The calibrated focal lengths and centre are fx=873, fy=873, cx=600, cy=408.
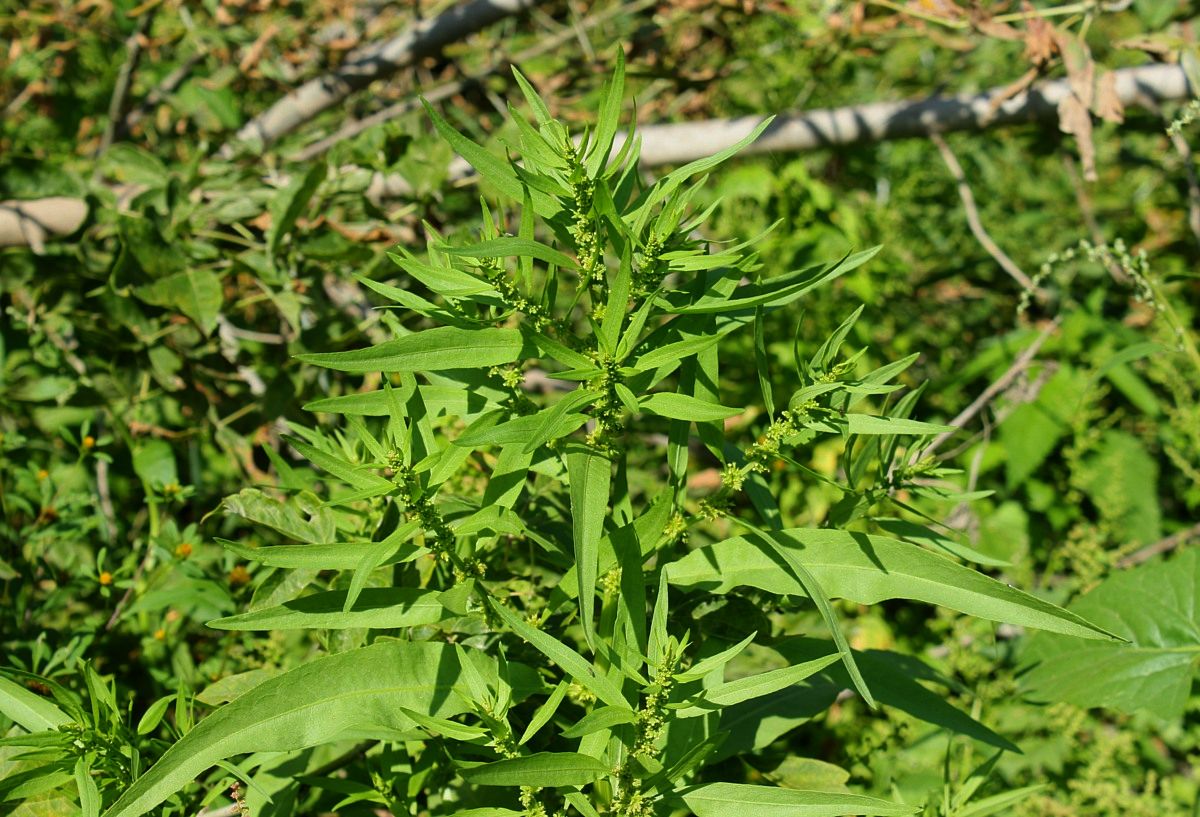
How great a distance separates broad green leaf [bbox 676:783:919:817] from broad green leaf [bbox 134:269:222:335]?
1.47m

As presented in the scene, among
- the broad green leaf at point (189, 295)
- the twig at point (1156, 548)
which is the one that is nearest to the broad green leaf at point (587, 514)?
the broad green leaf at point (189, 295)

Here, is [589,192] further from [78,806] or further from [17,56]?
[17,56]

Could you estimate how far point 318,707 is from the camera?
36.8 inches

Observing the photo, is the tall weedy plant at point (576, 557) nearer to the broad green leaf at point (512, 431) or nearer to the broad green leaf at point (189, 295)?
the broad green leaf at point (512, 431)

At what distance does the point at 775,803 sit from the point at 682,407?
447 millimetres

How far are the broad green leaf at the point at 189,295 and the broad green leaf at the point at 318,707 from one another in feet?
3.90

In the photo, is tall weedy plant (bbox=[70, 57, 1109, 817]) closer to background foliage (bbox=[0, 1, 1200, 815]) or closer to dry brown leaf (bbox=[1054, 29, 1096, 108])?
background foliage (bbox=[0, 1, 1200, 815])

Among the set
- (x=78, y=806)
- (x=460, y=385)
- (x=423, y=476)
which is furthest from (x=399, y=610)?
(x=78, y=806)

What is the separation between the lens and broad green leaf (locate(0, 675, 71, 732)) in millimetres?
1059

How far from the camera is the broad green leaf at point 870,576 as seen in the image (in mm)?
916

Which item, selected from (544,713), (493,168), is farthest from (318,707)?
(493,168)

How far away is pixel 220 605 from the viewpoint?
4.80ft

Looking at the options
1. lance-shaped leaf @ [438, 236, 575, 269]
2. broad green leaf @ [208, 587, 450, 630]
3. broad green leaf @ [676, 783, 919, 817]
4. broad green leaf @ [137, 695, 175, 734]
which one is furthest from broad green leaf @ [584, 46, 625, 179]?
broad green leaf @ [137, 695, 175, 734]

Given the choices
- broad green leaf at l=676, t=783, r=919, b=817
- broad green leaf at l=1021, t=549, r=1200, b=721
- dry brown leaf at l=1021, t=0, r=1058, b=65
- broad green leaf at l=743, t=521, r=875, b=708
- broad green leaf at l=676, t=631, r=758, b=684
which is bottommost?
broad green leaf at l=1021, t=549, r=1200, b=721
